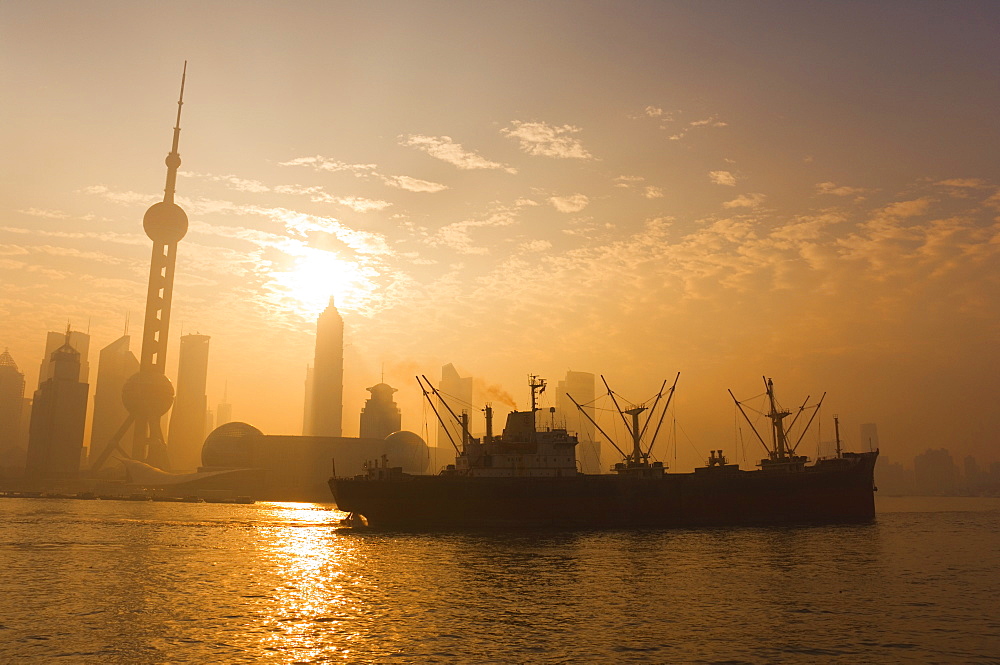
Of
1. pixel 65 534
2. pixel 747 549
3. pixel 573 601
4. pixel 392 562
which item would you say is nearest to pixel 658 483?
pixel 747 549

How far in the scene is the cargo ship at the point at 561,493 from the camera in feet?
262

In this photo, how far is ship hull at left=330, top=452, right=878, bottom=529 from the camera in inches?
3145

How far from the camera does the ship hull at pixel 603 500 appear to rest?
79875mm

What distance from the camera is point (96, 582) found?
46656mm

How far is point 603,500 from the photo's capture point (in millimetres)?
82500

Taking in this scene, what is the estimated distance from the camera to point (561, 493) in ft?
266

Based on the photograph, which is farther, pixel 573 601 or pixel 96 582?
pixel 96 582

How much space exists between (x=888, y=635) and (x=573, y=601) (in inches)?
648

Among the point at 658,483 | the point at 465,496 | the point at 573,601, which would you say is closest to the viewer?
the point at 573,601

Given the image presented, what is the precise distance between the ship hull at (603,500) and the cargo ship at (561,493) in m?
0.12

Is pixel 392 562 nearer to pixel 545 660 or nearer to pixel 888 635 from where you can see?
pixel 545 660

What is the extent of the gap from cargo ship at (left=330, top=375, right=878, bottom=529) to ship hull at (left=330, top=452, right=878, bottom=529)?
0.40ft

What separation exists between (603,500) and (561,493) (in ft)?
18.5

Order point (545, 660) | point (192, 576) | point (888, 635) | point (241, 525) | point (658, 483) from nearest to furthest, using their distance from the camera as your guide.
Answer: point (545, 660) < point (888, 635) < point (192, 576) < point (658, 483) < point (241, 525)
